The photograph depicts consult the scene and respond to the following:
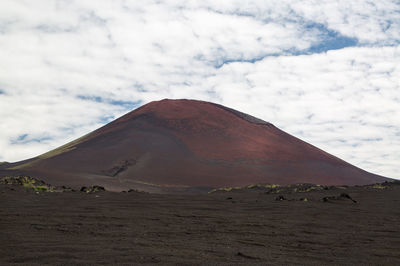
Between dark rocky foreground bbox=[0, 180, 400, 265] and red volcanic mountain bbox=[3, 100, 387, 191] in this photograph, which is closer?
dark rocky foreground bbox=[0, 180, 400, 265]

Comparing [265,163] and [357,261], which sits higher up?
[265,163]

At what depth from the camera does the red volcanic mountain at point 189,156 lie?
50.4 meters

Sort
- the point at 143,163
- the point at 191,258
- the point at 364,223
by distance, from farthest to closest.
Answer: the point at 143,163 < the point at 364,223 < the point at 191,258

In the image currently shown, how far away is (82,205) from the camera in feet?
40.9

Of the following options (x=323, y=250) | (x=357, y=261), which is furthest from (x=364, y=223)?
(x=357, y=261)

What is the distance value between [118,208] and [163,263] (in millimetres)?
6958

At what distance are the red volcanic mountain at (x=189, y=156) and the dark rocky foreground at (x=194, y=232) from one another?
28.2 m

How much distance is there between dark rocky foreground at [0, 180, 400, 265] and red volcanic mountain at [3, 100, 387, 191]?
2823 centimetres

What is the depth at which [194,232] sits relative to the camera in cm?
846

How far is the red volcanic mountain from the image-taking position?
50438 mm

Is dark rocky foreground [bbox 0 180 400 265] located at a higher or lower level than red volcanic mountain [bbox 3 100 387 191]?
lower

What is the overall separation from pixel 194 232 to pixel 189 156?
5010cm

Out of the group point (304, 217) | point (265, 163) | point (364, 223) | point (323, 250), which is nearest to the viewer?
point (323, 250)

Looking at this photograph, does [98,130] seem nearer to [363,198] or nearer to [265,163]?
[265,163]
